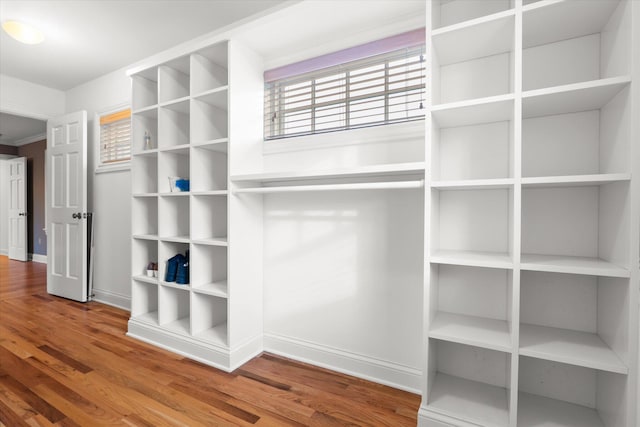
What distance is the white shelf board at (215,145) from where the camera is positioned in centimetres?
213

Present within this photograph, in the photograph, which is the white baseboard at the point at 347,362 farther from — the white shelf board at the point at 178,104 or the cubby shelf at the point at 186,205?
the white shelf board at the point at 178,104

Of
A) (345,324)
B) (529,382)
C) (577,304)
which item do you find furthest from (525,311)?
(345,324)

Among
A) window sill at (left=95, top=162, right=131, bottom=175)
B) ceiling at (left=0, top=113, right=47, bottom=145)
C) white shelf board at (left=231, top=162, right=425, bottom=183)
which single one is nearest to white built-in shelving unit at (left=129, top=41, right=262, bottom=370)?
white shelf board at (left=231, top=162, right=425, bottom=183)

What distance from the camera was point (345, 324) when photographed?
6.68ft

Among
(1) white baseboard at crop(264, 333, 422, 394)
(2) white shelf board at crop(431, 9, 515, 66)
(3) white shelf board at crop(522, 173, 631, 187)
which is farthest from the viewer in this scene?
(1) white baseboard at crop(264, 333, 422, 394)

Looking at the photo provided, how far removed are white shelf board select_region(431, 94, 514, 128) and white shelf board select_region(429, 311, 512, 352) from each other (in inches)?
39.2

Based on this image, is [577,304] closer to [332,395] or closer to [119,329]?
[332,395]

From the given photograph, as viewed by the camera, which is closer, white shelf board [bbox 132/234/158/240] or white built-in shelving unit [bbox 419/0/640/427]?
white built-in shelving unit [bbox 419/0/640/427]

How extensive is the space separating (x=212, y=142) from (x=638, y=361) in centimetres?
233

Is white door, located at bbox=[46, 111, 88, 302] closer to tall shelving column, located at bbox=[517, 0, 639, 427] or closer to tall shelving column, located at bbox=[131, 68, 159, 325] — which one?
tall shelving column, located at bbox=[131, 68, 159, 325]

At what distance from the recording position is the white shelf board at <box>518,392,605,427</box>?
136cm

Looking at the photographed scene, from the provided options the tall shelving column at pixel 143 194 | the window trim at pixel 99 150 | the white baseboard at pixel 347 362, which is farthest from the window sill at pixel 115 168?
the white baseboard at pixel 347 362

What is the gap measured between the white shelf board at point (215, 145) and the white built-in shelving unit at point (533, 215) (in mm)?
1329

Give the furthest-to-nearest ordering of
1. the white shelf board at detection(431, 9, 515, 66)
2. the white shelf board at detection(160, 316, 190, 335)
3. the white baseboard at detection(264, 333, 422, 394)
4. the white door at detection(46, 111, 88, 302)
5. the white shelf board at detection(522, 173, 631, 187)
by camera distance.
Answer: the white door at detection(46, 111, 88, 302)
the white shelf board at detection(160, 316, 190, 335)
the white baseboard at detection(264, 333, 422, 394)
the white shelf board at detection(431, 9, 515, 66)
the white shelf board at detection(522, 173, 631, 187)
